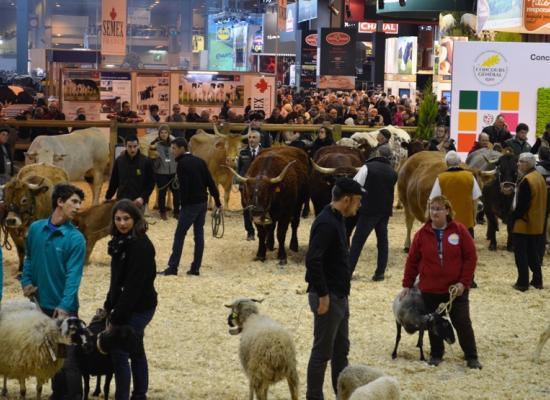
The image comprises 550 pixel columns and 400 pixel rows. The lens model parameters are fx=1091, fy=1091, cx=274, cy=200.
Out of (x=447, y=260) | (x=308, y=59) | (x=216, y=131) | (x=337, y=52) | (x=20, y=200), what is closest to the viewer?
(x=447, y=260)

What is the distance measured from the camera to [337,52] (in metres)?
34.1

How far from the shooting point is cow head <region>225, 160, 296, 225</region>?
14289 millimetres

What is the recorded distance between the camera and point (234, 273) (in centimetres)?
1403

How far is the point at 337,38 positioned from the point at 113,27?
272 inches

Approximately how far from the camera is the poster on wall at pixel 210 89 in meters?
27.3

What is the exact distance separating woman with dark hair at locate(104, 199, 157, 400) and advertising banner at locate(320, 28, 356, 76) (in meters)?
27.0

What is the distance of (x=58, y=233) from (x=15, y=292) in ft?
17.0

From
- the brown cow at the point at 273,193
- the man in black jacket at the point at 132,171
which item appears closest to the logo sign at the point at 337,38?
the brown cow at the point at 273,193

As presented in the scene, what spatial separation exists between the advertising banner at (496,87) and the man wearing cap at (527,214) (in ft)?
24.5

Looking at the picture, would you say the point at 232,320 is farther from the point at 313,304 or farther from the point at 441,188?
the point at 441,188

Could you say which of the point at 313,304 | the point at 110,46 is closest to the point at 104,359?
the point at 313,304

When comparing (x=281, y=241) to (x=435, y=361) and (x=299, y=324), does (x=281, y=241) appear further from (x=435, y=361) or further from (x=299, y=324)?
(x=435, y=361)

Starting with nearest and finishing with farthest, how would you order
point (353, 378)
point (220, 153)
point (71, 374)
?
point (353, 378) < point (71, 374) < point (220, 153)

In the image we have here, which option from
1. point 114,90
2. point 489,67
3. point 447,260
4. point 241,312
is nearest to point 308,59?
point 114,90
